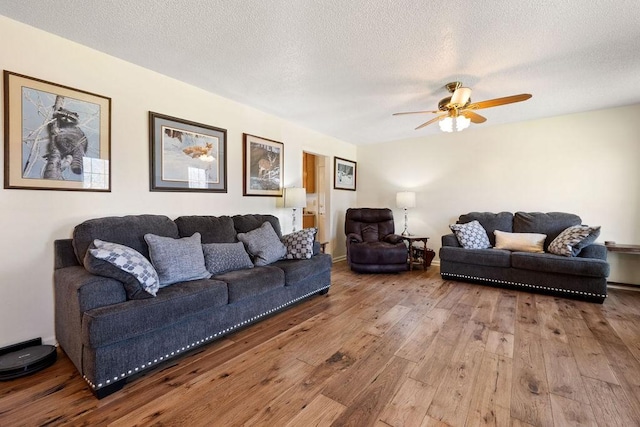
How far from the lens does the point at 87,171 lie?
225 centimetres

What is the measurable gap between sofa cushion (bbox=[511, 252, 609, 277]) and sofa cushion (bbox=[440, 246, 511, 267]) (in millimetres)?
98

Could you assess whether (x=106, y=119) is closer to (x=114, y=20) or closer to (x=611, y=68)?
(x=114, y=20)

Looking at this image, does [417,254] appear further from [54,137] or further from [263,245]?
[54,137]

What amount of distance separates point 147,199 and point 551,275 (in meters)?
4.54

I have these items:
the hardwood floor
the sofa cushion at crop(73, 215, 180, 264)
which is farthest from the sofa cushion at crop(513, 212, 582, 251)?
the sofa cushion at crop(73, 215, 180, 264)

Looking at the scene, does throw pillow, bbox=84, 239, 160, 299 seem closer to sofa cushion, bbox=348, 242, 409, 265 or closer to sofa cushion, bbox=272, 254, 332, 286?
sofa cushion, bbox=272, 254, 332, 286

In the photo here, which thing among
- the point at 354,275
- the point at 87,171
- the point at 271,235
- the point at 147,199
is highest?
the point at 87,171

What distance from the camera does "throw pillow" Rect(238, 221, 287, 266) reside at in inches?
112

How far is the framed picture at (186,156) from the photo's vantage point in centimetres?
267

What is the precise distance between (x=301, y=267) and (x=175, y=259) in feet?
3.86

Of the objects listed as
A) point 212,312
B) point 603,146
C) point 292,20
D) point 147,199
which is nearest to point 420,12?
point 292,20

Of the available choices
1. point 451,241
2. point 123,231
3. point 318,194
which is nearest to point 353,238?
point 318,194

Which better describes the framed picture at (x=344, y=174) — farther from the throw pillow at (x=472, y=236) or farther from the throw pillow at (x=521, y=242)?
the throw pillow at (x=521, y=242)

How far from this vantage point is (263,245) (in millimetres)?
2902
